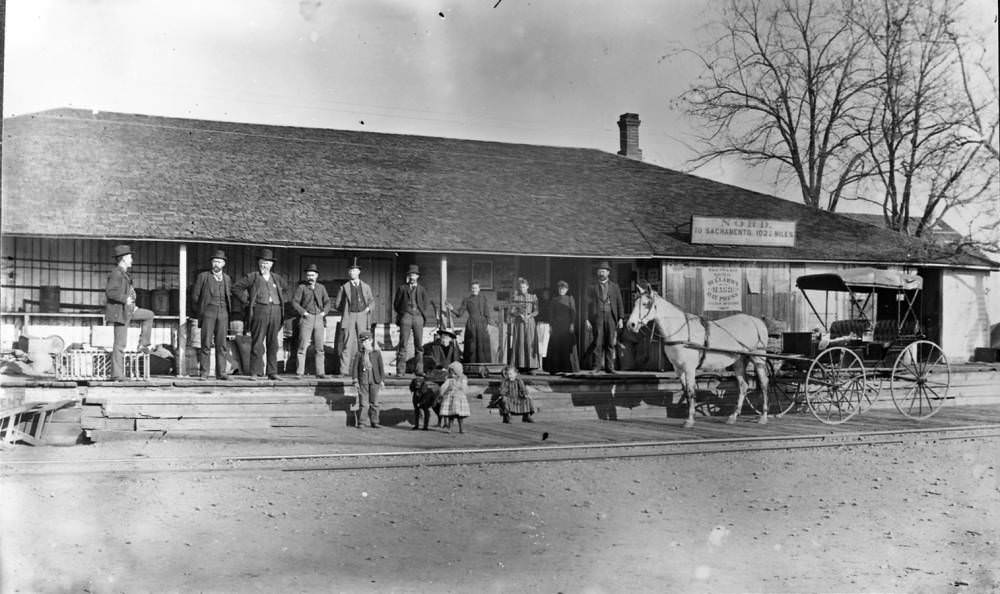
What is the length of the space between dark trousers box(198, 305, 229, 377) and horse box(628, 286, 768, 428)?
6224mm

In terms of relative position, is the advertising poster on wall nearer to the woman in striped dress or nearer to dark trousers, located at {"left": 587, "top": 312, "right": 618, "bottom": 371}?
dark trousers, located at {"left": 587, "top": 312, "right": 618, "bottom": 371}

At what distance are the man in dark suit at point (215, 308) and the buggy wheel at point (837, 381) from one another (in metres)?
8.81

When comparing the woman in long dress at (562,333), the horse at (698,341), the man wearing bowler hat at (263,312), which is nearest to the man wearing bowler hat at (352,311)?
the man wearing bowler hat at (263,312)

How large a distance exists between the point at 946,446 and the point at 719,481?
13.1 ft

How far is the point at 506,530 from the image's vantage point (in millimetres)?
6402

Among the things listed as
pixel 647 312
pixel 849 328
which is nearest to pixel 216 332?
pixel 647 312

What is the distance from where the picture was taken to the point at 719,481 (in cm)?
823

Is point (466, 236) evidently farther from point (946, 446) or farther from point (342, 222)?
point (946, 446)

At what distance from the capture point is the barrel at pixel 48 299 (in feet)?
47.9

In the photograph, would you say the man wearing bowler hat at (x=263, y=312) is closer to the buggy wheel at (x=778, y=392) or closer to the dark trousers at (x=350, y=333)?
the dark trousers at (x=350, y=333)

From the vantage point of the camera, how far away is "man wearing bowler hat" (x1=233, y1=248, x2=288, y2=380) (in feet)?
42.7

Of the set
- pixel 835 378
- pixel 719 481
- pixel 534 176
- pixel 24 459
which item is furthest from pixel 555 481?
pixel 534 176

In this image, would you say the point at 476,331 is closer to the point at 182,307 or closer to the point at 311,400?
the point at 311,400

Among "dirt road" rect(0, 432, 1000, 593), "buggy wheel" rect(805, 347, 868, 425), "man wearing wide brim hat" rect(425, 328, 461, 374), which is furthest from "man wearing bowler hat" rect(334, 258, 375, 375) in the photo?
"buggy wheel" rect(805, 347, 868, 425)
